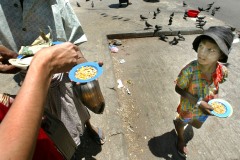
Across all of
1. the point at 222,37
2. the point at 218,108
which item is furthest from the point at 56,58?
the point at 218,108

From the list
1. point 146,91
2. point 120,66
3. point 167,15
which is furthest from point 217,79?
point 167,15

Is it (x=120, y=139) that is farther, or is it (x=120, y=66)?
(x=120, y=66)

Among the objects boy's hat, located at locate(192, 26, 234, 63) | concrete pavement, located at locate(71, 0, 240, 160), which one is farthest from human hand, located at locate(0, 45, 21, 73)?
boy's hat, located at locate(192, 26, 234, 63)

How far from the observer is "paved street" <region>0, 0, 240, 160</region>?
143 inches

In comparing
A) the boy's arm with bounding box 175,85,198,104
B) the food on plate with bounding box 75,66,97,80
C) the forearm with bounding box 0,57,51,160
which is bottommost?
the boy's arm with bounding box 175,85,198,104

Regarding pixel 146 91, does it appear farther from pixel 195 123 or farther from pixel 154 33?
pixel 154 33

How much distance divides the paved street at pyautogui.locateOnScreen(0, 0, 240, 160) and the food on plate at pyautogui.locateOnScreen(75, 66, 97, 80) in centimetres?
159

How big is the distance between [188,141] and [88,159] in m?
1.90

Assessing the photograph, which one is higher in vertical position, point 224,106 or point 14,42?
point 14,42

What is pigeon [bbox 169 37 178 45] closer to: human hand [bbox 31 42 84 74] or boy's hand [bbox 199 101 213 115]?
boy's hand [bbox 199 101 213 115]

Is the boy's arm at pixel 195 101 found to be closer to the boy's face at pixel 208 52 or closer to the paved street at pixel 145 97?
the boy's face at pixel 208 52

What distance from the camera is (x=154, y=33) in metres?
7.53

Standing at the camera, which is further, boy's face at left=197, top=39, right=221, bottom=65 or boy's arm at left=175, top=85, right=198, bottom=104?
boy's arm at left=175, top=85, right=198, bottom=104

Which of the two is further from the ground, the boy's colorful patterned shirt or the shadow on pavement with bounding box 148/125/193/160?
the boy's colorful patterned shirt
